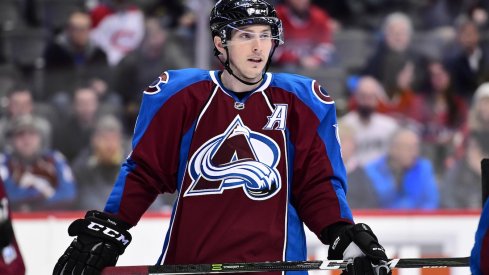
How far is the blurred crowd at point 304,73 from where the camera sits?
18.7ft

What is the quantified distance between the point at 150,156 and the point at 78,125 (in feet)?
10.4

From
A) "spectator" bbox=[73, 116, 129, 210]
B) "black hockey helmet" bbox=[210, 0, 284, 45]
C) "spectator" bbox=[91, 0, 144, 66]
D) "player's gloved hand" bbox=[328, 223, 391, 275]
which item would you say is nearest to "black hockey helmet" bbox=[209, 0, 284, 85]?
"black hockey helmet" bbox=[210, 0, 284, 45]

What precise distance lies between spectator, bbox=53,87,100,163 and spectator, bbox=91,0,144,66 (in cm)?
38

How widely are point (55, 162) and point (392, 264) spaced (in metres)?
3.38

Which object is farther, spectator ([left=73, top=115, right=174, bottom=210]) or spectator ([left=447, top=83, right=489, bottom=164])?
spectator ([left=447, top=83, right=489, bottom=164])

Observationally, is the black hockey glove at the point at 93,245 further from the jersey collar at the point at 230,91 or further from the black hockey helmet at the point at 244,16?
the black hockey helmet at the point at 244,16

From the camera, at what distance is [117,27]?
21.1ft

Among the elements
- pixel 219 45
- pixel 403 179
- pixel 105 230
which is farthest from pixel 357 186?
pixel 105 230

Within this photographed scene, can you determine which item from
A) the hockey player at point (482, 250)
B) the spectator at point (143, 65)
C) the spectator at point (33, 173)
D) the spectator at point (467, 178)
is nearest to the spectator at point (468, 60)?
the spectator at point (467, 178)

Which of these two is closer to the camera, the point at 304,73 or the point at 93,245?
the point at 93,245

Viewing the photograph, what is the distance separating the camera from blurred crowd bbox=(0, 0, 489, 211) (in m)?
5.70

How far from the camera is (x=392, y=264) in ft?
8.73

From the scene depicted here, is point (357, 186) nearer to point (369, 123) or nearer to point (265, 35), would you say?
point (369, 123)

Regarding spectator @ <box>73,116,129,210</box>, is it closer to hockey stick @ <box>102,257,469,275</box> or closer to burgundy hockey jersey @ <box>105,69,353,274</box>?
burgundy hockey jersey @ <box>105,69,353,274</box>
